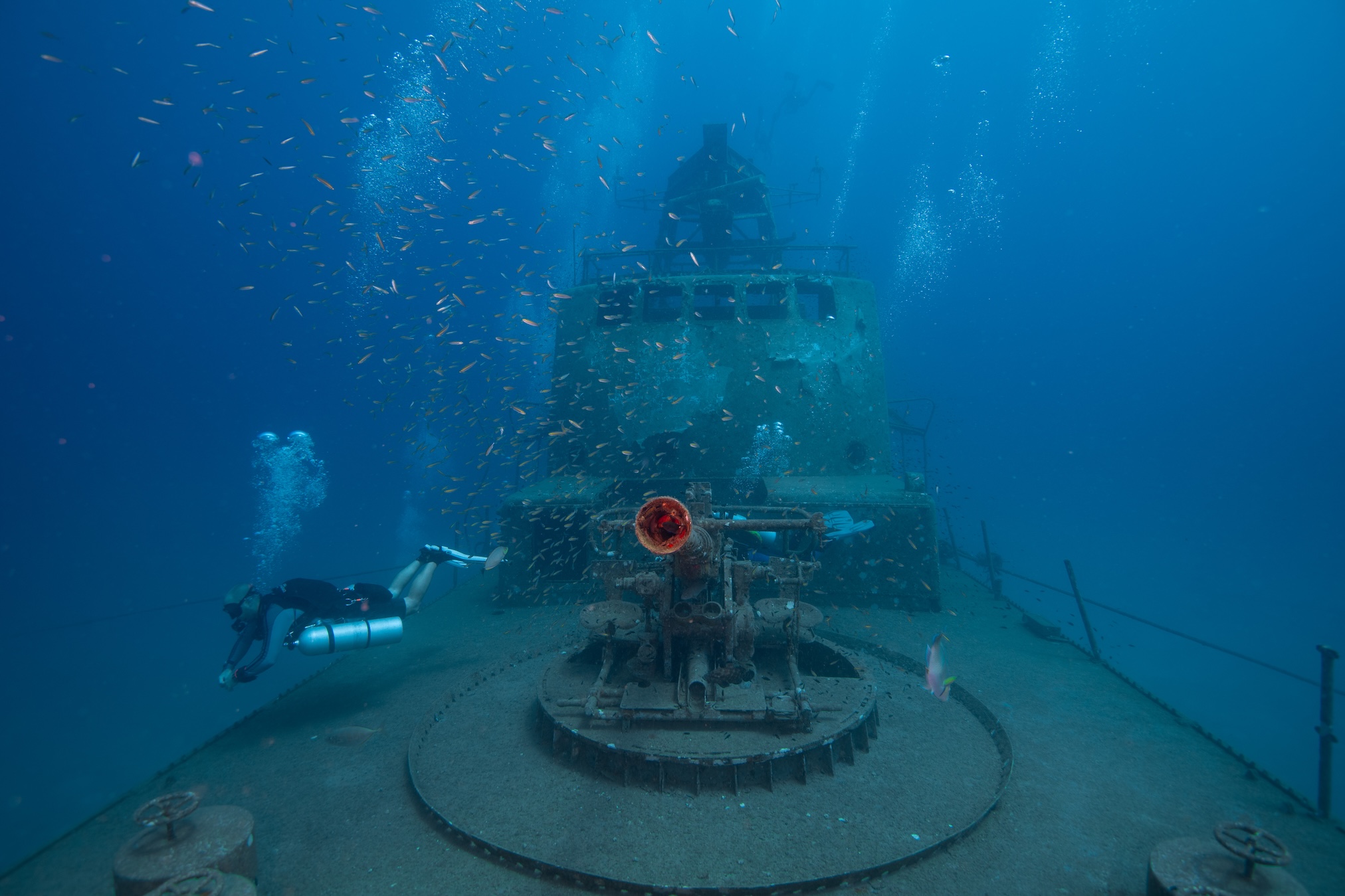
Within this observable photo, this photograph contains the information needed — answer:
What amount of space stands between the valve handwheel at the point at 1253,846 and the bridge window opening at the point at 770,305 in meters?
10.2

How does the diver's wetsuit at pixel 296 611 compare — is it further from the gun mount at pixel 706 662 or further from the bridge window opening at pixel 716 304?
the bridge window opening at pixel 716 304

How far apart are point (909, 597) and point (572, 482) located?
6598 millimetres

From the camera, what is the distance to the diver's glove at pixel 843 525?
878 cm

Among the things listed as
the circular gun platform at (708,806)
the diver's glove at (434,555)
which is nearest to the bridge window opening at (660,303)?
the diver's glove at (434,555)

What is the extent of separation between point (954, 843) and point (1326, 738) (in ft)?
11.3

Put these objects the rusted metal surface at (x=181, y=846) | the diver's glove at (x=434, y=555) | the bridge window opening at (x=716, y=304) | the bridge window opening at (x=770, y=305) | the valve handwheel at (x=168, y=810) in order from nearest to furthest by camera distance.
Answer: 1. the rusted metal surface at (x=181, y=846)
2. the valve handwheel at (x=168, y=810)
3. the diver's glove at (x=434, y=555)
4. the bridge window opening at (x=770, y=305)
5. the bridge window opening at (x=716, y=304)

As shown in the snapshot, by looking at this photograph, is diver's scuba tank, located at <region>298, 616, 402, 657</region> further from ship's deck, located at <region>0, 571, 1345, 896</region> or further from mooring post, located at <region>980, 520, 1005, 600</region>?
mooring post, located at <region>980, 520, 1005, 600</region>

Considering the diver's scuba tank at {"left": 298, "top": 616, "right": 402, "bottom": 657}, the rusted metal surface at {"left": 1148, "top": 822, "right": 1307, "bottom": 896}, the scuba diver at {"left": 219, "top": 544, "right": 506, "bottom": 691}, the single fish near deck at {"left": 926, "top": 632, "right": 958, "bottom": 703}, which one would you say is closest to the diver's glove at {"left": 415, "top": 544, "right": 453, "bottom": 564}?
the scuba diver at {"left": 219, "top": 544, "right": 506, "bottom": 691}

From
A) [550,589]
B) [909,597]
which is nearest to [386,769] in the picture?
[550,589]

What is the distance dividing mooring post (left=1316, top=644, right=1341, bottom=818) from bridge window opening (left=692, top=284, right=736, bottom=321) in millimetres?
9734

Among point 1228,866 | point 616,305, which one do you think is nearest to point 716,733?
point 1228,866

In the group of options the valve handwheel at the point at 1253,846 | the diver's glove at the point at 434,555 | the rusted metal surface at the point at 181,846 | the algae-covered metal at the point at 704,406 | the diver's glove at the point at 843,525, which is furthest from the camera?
the algae-covered metal at the point at 704,406

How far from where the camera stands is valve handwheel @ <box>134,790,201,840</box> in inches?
129

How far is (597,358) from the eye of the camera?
11.9 metres
